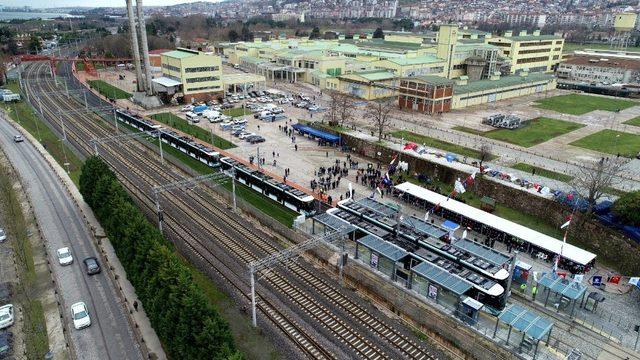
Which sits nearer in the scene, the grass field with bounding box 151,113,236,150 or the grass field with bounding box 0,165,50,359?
the grass field with bounding box 0,165,50,359

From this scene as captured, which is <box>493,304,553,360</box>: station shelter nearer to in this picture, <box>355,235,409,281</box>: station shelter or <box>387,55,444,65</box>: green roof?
<box>355,235,409,281</box>: station shelter

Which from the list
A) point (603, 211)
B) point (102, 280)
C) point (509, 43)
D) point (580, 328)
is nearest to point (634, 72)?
point (509, 43)

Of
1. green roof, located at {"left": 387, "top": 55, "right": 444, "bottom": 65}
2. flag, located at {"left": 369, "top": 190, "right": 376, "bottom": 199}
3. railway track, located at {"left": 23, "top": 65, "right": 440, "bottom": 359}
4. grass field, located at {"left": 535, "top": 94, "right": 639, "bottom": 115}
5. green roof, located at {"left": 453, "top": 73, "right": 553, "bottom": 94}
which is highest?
green roof, located at {"left": 387, "top": 55, "right": 444, "bottom": 65}

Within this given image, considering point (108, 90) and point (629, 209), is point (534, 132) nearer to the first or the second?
point (629, 209)

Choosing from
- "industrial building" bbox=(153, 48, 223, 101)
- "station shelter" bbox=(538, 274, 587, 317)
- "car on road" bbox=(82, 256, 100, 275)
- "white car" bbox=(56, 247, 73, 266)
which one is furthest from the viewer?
"industrial building" bbox=(153, 48, 223, 101)

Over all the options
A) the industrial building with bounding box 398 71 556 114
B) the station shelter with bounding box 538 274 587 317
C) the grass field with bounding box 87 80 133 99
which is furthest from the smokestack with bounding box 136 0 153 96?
the station shelter with bounding box 538 274 587 317

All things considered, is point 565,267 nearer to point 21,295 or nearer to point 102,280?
point 102,280

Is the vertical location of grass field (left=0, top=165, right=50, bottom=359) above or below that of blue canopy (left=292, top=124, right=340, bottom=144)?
below
